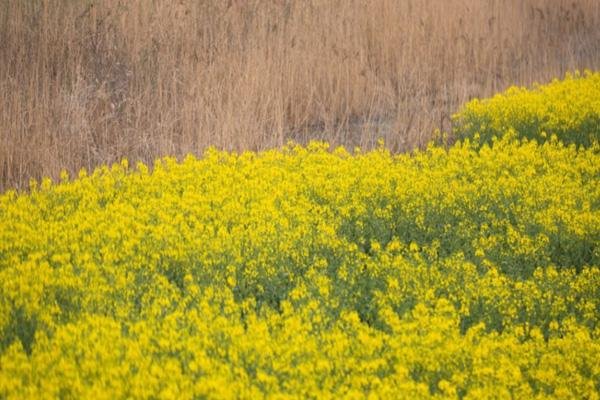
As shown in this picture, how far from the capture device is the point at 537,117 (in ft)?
27.9

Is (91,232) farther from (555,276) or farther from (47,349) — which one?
(555,276)

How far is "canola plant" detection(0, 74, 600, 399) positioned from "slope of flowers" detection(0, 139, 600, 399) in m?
0.01

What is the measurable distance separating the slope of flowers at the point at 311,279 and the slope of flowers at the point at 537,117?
2.13ft

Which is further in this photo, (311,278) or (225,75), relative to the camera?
(225,75)

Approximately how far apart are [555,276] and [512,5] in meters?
7.68

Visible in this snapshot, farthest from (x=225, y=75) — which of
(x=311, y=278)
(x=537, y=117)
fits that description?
(x=311, y=278)

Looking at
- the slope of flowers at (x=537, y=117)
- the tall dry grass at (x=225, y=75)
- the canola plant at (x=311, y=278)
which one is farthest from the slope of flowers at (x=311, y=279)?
the tall dry grass at (x=225, y=75)

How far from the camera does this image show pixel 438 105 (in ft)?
30.4

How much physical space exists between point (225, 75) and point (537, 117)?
116 inches

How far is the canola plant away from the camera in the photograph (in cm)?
396

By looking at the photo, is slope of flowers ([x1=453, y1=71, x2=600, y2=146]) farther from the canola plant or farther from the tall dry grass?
the canola plant

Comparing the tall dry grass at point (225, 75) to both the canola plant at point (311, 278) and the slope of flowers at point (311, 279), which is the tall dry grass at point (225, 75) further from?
the slope of flowers at point (311, 279)

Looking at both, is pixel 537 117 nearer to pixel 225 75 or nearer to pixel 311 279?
pixel 225 75

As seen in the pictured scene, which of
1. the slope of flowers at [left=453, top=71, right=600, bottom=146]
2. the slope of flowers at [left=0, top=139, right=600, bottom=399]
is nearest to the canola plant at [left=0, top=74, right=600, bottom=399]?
the slope of flowers at [left=0, top=139, right=600, bottom=399]
